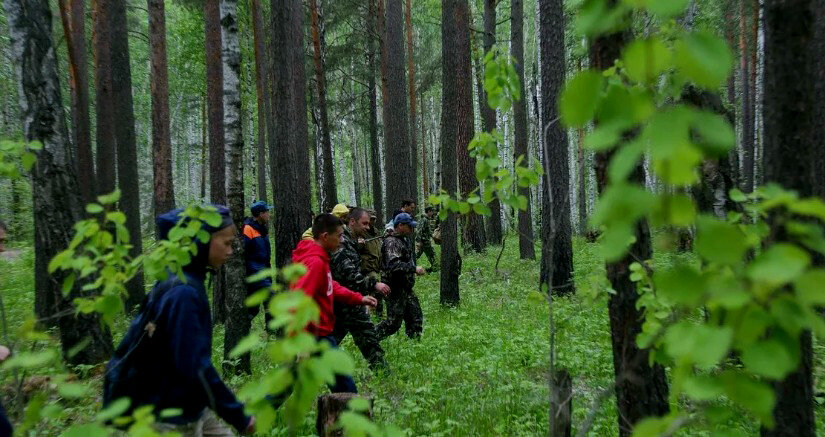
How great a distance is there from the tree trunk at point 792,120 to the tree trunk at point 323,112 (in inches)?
557

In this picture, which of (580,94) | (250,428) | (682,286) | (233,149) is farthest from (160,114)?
(682,286)

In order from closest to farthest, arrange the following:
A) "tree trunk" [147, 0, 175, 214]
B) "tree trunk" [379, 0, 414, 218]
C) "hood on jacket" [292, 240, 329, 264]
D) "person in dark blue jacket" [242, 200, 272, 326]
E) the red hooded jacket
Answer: the red hooded jacket < "hood on jacket" [292, 240, 329, 264] < "person in dark blue jacket" [242, 200, 272, 326] < "tree trunk" [147, 0, 175, 214] < "tree trunk" [379, 0, 414, 218]

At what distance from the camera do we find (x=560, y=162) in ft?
32.1

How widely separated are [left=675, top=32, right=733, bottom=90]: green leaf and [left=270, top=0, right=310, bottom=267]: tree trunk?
258 inches

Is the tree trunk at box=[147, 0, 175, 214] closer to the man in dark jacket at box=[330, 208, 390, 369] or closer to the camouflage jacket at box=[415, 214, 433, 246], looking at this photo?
the man in dark jacket at box=[330, 208, 390, 369]

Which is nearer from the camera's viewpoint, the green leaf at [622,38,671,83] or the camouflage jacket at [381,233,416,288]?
the green leaf at [622,38,671,83]

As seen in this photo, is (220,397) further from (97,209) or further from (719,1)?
(719,1)

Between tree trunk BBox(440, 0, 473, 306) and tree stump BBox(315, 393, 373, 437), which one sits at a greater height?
tree trunk BBox(440, 0, 473, 306)

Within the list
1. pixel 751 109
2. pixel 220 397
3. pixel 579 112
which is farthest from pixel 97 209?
pixel 751 109

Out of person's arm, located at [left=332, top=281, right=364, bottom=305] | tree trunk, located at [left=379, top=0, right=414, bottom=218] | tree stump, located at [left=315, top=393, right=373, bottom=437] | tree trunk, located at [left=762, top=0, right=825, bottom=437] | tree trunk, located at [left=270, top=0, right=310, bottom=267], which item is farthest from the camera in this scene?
tree trunk, located at [left=379, top=0, right=414, bottom=218]

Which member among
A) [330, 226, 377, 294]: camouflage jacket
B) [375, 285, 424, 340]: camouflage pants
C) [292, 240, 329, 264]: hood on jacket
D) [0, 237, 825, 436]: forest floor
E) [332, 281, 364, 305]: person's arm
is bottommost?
[0, 237, 825, 436]: forest floor

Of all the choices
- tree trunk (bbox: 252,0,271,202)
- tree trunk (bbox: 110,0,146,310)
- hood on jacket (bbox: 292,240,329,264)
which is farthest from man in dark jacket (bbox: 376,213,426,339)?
tree trunk (bbox: 252,0,271,202)

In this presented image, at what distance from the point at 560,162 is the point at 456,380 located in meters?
5.51

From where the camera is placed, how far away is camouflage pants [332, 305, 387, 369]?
5801 millimetres
